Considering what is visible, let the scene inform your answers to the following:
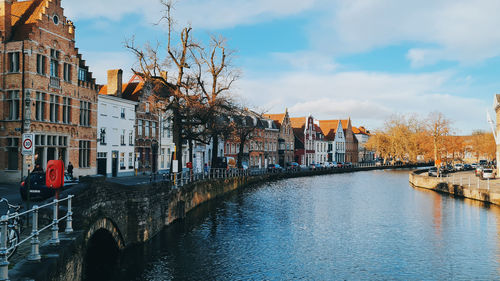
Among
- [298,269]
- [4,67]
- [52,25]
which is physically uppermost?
[52,25]

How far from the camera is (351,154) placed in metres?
132

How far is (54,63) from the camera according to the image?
34.8 m

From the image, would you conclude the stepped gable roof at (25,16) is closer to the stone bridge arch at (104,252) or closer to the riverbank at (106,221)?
the riverbank at (106,221)

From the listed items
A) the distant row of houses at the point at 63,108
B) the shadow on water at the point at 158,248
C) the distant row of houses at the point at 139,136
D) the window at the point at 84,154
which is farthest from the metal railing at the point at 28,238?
the window at the point at 84,154

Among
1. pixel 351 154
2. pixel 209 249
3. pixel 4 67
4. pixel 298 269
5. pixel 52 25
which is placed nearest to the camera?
pixel 298 269

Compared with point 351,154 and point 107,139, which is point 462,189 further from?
point 351,154

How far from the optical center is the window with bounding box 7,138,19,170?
32062 mm

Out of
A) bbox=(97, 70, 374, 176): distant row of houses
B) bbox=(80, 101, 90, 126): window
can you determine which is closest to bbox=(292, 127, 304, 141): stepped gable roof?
bbox=(97, 70, 374, 176): distant row of houses

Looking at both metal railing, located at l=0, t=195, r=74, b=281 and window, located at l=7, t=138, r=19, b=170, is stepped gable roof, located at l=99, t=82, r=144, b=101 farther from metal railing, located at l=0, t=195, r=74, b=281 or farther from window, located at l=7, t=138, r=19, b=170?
metal railing, located at l=0, t=195, r=74, b=281

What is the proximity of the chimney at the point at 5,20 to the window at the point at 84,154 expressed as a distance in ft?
36.1

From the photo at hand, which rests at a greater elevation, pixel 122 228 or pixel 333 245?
pixel 122 228

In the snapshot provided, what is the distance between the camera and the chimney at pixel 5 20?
32438mm

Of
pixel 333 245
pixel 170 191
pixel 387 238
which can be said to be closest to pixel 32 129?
pixel 170 191

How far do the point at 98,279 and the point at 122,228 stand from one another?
9.43 feet
